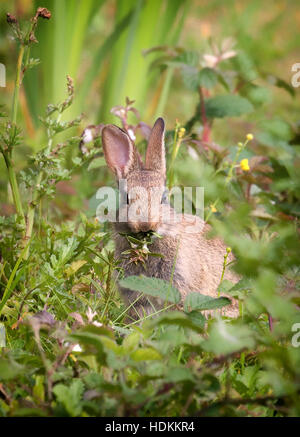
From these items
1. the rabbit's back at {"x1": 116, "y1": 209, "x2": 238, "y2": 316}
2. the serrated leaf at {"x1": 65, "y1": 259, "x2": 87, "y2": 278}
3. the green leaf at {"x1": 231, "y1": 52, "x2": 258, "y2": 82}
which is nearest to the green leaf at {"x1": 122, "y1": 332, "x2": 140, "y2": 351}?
the serrated leaf at {"x1": 65, "y1": 259, "x2": 87, "y2": 278}

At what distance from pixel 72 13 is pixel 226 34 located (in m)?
2.61

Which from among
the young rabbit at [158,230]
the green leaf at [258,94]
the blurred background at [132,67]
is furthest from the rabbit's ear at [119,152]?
the green leaf at [258,94]

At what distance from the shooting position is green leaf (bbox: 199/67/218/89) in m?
4.07

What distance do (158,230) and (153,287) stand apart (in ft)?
2.58

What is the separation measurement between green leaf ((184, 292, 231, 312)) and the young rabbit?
2.36 feet

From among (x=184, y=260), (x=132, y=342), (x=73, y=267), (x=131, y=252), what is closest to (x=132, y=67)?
(x=184, y=260)

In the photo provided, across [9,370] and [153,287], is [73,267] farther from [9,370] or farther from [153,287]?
[9,370]

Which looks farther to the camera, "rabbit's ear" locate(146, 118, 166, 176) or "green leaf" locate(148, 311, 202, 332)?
"rabbit's ear" locate(146, 118, 166, 176)

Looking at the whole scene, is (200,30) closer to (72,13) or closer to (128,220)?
(72,13)

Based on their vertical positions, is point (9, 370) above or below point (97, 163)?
below

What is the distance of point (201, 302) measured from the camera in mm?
2428

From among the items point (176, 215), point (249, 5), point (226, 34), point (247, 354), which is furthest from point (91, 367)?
Result: point (249, 5)

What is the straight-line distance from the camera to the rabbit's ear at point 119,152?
11.2 ft

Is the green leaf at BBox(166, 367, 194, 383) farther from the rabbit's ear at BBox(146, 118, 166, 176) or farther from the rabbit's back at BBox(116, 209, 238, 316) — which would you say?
the rabbit's ear at BBox(146, 118, 166, 176)
